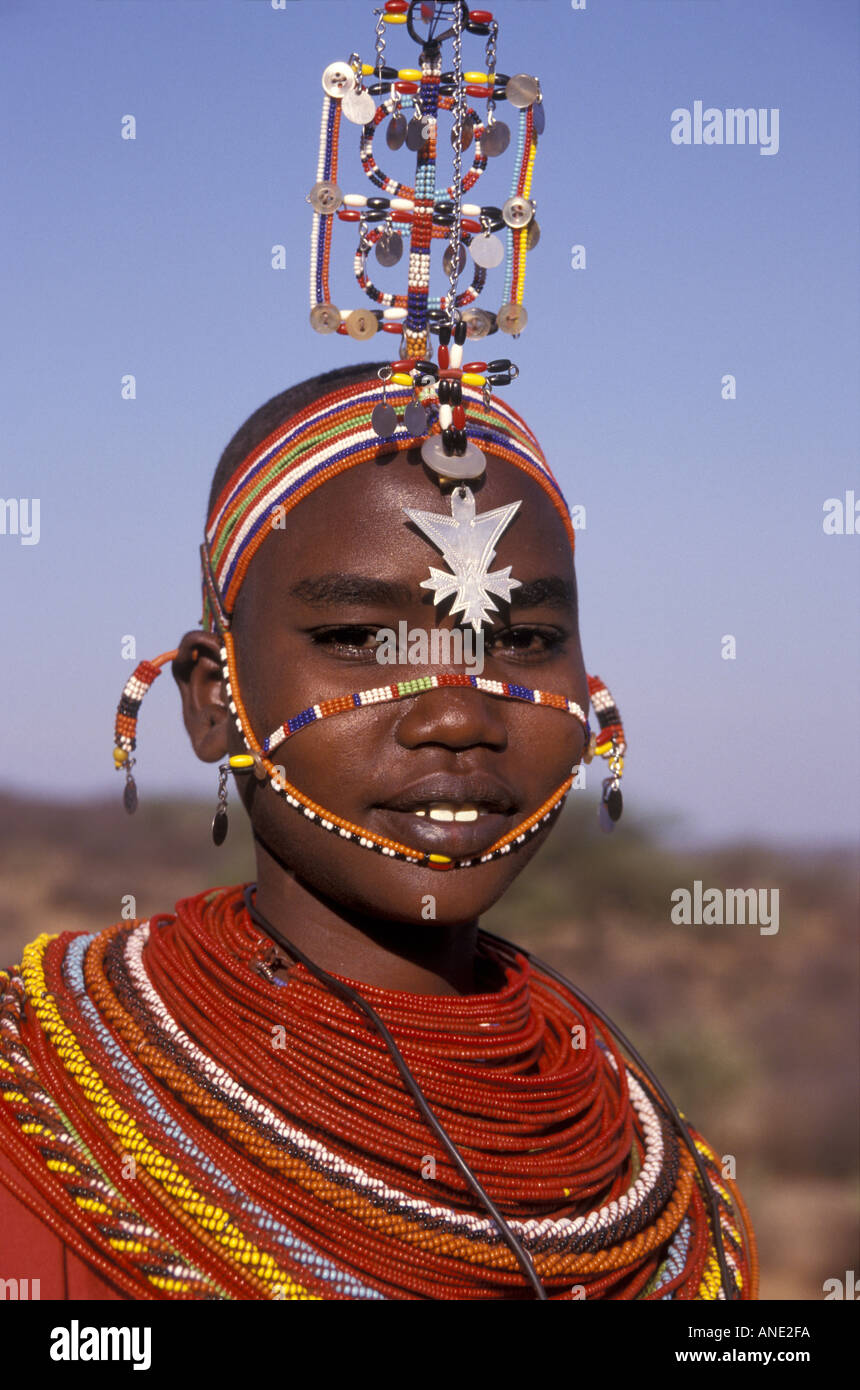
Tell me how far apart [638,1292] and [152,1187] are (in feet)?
3.38

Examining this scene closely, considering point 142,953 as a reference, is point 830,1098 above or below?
below

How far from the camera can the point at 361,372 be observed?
10.1 ft

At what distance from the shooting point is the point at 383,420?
2.65 meters

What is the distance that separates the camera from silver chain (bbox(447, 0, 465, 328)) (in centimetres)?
273

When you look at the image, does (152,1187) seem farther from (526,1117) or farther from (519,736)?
(519,736)

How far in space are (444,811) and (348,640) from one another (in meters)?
0.39

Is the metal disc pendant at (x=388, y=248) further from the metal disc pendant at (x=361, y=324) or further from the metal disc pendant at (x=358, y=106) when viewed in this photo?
the metal disc pendant at (x=358, y=106)

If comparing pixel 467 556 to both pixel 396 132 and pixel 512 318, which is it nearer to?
pixel 512 318

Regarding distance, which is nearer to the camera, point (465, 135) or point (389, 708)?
point (389, 708)

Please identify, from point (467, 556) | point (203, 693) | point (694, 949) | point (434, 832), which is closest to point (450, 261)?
point (467, 556)

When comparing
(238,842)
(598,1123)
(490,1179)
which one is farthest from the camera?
(238,842)

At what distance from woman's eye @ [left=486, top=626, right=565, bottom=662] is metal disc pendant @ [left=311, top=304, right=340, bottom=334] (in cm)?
71

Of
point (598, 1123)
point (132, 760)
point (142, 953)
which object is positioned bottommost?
point (598, 1123)
